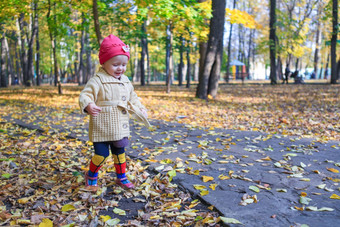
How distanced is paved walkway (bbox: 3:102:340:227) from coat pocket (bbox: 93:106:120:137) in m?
1.07

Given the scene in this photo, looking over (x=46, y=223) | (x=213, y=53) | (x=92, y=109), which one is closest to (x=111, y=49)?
(x=92, y=109)

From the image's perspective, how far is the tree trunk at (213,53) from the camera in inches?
436

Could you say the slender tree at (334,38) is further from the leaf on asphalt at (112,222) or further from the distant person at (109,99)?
the leaf on asphalt at (112,222)

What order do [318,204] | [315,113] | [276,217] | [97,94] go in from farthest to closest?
[315,113], [97,94], [318,204], [276,217]

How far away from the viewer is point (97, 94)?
2949 millimetres

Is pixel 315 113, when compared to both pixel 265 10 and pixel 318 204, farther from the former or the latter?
pixel 265 10

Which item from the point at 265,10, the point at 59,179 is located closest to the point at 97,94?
the point at 59,179

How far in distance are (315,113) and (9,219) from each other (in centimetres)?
834

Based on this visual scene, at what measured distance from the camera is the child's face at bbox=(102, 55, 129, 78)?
116 inches

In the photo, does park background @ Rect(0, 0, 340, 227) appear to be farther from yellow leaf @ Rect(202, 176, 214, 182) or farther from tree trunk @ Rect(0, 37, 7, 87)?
tree trunk @ Rect(0, 37, 7, 87)

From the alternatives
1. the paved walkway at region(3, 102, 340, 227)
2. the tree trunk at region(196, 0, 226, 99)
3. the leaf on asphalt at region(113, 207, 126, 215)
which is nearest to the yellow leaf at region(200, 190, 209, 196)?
the paved walkway at region(3, 102, 340, 227)

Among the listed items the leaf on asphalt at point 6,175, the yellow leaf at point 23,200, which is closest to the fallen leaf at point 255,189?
the yellow leaf at point 23,200

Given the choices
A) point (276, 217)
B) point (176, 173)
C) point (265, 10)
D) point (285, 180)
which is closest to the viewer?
point (276, 217)

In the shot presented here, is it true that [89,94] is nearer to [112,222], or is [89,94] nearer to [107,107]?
[107,107]
